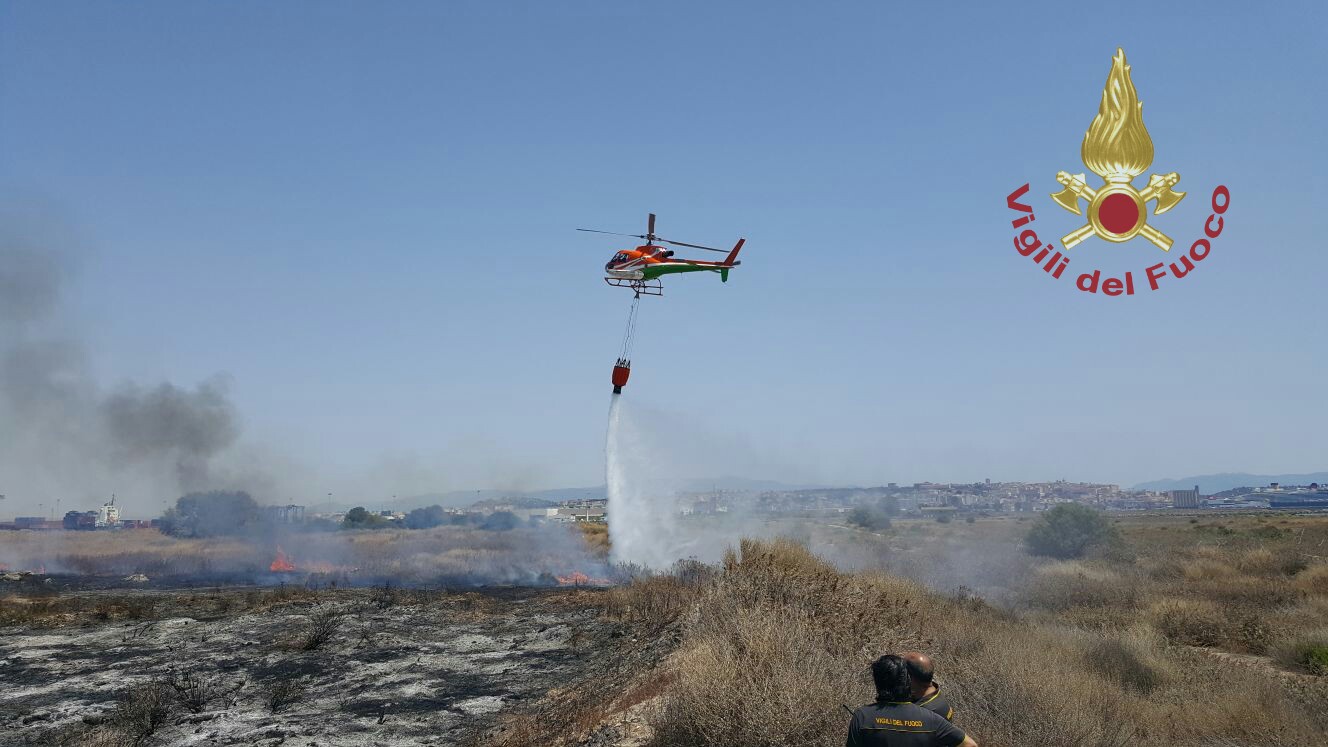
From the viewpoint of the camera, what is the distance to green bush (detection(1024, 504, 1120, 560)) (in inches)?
1837

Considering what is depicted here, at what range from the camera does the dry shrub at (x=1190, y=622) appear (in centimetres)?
2236

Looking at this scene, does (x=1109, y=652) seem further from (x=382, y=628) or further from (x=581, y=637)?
(x=382, y=628)

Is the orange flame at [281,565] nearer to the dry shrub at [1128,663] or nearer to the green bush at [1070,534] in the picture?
the green bush at [1070,534]

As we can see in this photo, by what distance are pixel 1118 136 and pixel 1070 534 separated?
1412 inches

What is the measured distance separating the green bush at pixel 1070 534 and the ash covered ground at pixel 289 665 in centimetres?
2847

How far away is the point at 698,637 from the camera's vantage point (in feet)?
49.5

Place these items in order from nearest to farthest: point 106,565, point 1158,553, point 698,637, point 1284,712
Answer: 1. point 1284,712
2. point 698,637
3. point 1158,553
4. point 106,565

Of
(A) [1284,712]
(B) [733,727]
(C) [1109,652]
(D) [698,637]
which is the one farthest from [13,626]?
(A) [1284,712]

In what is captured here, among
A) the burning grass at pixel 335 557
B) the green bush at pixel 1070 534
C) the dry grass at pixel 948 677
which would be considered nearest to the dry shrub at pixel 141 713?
the dry grass at pixel 948 677

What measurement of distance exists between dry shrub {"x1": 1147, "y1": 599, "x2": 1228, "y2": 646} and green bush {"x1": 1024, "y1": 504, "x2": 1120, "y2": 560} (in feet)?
74.0

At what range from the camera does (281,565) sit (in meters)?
59.3

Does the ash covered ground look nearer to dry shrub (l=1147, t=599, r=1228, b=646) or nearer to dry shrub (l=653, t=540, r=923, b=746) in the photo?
dry shrub (l=653, t=540, r=923, b=746)

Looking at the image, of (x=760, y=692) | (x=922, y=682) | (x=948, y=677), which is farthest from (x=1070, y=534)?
(x=922, y=682)

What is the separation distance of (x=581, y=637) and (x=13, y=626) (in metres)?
20.5
